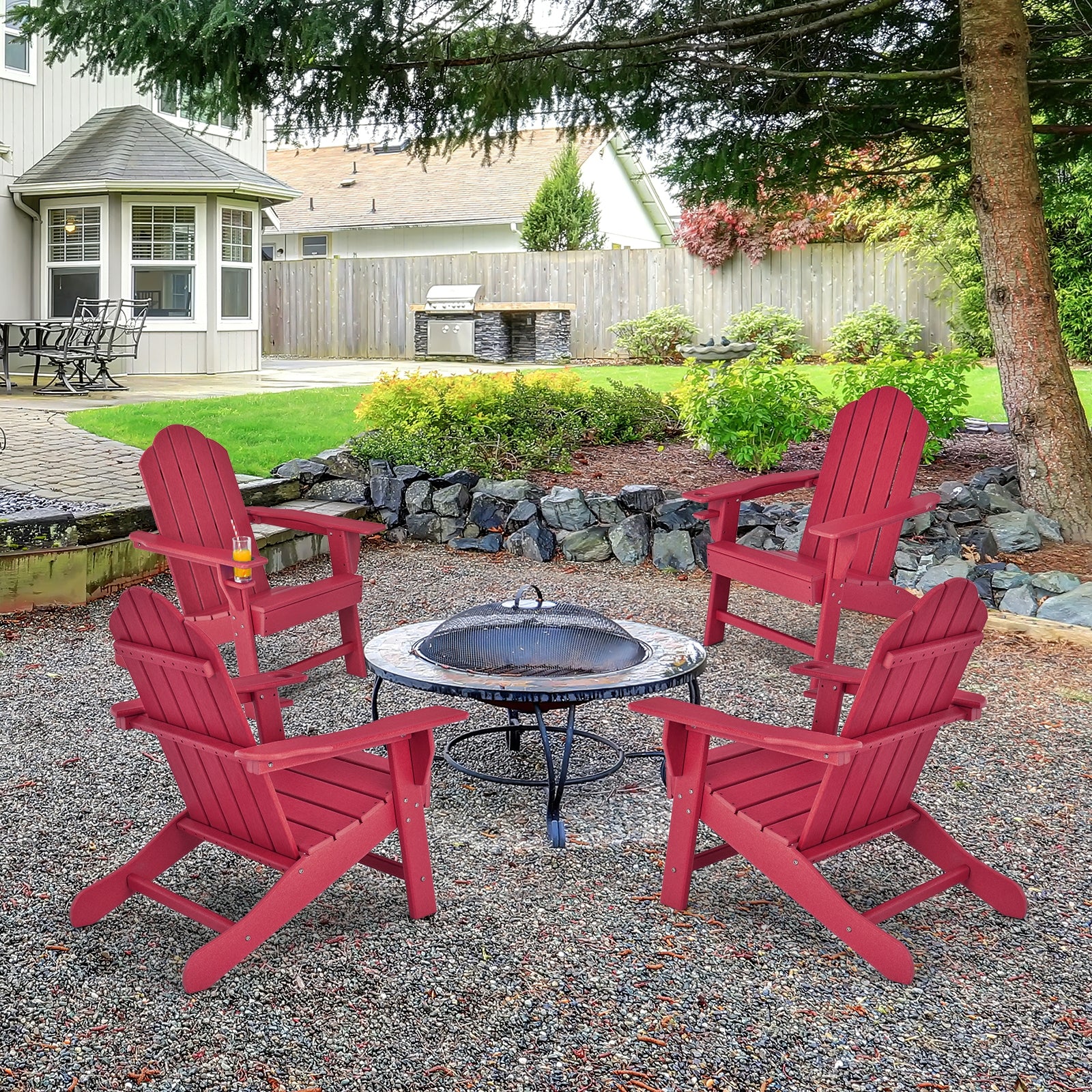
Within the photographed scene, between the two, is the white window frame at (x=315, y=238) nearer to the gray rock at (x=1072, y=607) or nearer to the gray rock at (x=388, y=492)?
the gray rock at (x=388, y=492)

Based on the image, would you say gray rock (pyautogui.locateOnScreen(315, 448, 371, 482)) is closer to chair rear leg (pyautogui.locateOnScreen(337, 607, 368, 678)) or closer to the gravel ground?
chair rear leg (pyautogui.locateOnScreen(337, 607, 368, 678))

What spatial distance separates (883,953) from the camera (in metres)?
2.21

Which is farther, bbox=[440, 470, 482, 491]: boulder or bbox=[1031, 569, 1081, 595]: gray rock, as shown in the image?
bbox=[440, 470, 482, 491]: boulder

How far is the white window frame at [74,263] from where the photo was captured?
1221 centimetres

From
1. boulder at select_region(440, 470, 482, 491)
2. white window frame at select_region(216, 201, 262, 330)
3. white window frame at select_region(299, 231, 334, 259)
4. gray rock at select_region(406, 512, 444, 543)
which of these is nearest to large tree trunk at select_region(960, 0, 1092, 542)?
boulder at select_region(440, 470, 482, 491)

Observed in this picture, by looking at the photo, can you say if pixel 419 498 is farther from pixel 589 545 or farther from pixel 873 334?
pixel 873 334

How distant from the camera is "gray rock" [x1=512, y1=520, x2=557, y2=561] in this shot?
6.14 meters

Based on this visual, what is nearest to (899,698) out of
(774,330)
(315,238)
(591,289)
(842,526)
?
(842,526)

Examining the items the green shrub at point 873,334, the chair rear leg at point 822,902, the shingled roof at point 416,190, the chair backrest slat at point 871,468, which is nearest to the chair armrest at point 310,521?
the chair backrest slat at point 871,468

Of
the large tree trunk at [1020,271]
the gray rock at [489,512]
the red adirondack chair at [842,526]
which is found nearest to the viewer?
the red adirondack chair at [842,526]

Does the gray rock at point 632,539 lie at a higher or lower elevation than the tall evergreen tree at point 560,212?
lower

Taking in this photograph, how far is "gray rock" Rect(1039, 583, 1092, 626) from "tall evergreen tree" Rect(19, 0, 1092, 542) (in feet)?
2.82

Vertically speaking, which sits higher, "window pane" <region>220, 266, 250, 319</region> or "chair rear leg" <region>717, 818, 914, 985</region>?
"window pane" <region>220, 266, 250, 319</region>

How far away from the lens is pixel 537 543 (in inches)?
242
